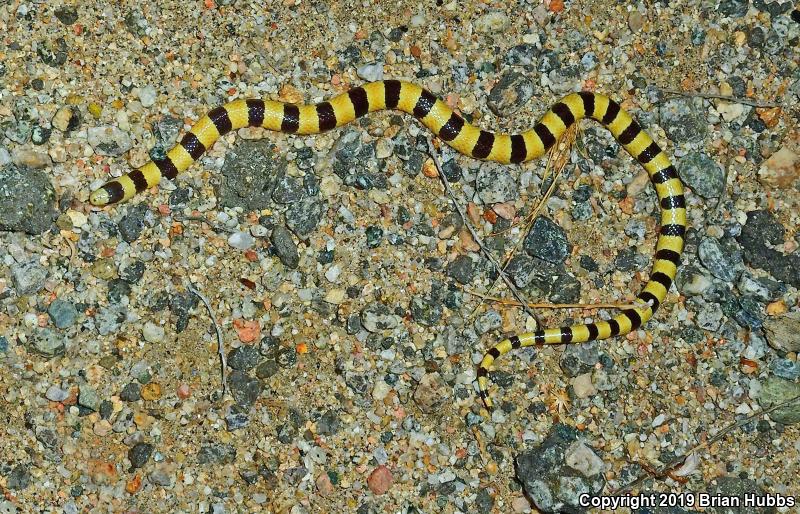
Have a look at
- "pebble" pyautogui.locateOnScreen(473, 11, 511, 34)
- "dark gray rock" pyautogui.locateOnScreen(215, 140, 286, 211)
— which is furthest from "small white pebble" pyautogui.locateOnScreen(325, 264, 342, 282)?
"pebble" pyautogui.locateOnScreen(473, 11, 511, 34)

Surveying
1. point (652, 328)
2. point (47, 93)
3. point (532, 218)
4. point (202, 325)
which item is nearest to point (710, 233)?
point (652, 328)

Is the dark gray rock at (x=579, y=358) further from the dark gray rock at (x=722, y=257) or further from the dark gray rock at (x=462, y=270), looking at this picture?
the dark gray rock at (x=722, y=257)

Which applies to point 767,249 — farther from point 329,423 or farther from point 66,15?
point 66,15

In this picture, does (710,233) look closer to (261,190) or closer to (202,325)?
(261,190)

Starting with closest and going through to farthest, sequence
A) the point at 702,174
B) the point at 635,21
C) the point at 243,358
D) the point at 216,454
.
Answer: the point at 216,454 < the point at 243,358 < the point at 702,174 < the point at 635,21

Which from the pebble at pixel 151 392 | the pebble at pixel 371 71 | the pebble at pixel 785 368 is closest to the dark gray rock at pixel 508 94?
the pebble at pixel 371 71

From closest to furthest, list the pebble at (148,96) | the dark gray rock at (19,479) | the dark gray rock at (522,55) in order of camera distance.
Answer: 1. the dark gray rock at (19,479)
2. the pebble at (148,96)
3. the dark gray rock at (522,55)

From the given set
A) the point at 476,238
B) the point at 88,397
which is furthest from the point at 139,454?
the point at 476,238
